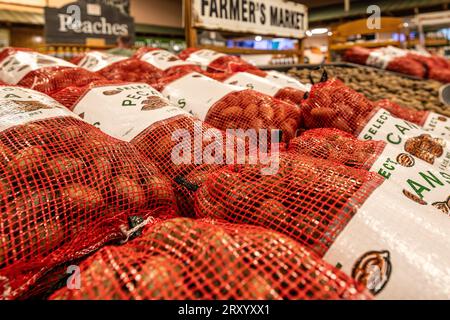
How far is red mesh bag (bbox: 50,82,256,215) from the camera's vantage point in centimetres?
118

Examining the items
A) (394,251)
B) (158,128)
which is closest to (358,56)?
(158,128)

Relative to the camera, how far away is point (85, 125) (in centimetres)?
118

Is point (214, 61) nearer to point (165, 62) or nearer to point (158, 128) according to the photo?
point (165, 62)

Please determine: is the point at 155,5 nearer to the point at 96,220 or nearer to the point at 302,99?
the point at 302,99

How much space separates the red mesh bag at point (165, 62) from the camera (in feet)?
7.23

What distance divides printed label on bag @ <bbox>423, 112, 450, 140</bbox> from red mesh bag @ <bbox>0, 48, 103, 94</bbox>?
169 centimetres

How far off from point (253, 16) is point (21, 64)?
2.46m

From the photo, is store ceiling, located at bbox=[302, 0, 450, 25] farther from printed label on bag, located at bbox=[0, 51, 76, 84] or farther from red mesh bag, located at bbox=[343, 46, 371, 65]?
printed label on bag, located at bbox=[0, 51, 76, 84]

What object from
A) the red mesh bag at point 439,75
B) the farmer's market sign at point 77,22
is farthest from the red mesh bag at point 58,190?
the red mesh bag at point 439,75

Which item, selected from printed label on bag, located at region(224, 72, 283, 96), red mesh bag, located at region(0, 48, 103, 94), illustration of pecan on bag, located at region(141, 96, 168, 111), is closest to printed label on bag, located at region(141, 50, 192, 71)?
printed label on bag, located at region(224, 72, 283, 96)

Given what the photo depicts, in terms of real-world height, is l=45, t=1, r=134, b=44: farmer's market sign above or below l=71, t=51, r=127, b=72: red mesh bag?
above

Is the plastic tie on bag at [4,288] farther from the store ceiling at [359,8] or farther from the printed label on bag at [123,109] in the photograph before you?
the store ceiling at [359,8]

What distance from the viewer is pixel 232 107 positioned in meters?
1.62
